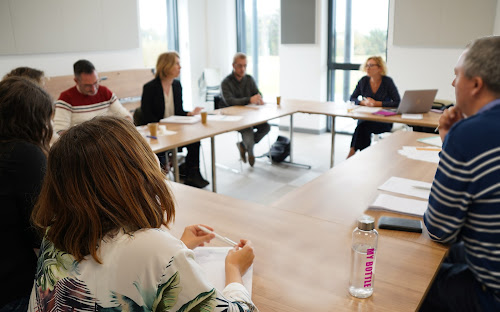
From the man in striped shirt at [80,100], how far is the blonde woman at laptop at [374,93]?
246 cm

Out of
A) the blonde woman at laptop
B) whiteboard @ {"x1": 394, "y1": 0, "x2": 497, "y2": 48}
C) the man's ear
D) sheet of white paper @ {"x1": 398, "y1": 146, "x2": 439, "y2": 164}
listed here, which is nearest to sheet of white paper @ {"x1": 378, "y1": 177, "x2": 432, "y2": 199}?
sheet of white paper @ {"x1": 398, "y1": 146, "x2": 439, "y2": 164}

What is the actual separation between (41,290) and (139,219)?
0.30 meters

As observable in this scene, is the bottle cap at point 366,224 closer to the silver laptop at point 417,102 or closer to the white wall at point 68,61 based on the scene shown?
the silver laptop at point 417,102

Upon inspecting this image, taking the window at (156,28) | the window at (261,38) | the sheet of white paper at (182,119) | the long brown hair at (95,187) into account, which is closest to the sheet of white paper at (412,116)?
the sheet of white paper at (182,119)

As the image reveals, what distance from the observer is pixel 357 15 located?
629cm

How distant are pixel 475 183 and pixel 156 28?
21.6 feet

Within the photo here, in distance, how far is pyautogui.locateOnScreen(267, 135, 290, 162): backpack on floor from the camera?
211 inches

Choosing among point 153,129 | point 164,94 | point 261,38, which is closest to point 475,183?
point 153,129

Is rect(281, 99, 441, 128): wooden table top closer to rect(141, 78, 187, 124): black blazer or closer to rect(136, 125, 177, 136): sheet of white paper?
rect(141, 78, 187, 124): black blazer

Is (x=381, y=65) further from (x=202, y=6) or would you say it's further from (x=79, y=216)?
(x=79, y=216)

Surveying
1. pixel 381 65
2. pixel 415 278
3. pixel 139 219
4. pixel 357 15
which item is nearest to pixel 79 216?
pixel 139 219

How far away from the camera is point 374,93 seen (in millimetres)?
4879

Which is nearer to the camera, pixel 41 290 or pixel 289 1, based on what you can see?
pixel 41 290

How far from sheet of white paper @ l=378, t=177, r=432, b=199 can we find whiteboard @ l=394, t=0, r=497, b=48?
12.2 feet
